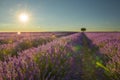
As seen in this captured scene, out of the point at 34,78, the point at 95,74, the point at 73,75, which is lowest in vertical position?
the point at 95,74

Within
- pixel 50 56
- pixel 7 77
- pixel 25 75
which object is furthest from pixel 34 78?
pixel 50 56

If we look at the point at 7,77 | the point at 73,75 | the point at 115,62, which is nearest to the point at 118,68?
the point at 115,62

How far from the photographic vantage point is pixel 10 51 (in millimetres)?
6305

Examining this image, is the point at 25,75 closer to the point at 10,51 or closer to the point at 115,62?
the point at 115,62

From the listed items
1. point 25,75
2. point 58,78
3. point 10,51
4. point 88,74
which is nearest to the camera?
point 25,75

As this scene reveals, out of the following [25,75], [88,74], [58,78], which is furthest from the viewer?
[88,74]

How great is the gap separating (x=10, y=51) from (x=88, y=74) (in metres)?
2.97

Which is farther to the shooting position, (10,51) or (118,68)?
(10,51)

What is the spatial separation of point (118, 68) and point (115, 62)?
0.29 m

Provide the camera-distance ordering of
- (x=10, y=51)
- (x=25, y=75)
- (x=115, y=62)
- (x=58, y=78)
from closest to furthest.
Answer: (x=25, y=75) < (x=58, y=78) < (x=115, y=62) < (x=10, y=51)

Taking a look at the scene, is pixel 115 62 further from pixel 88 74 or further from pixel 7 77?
pixel 7 77

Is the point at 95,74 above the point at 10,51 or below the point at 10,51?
below

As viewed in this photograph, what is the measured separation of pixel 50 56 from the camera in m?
3.62

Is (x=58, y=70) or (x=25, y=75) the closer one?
(x=25, y=75)
